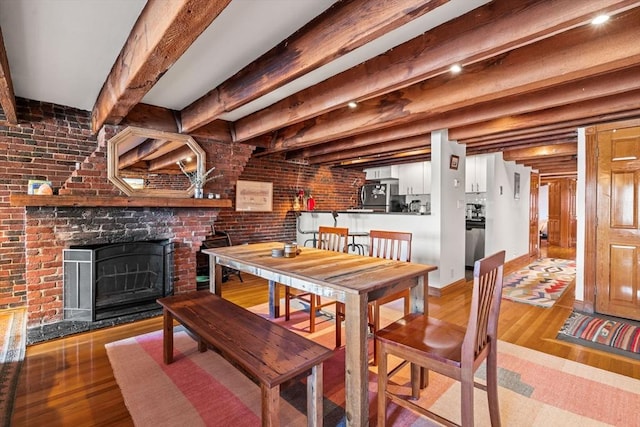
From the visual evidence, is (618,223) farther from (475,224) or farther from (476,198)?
(476,198)

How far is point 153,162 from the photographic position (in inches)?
145

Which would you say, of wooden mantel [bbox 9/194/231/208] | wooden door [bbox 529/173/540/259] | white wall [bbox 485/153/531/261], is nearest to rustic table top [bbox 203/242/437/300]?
wooden mantel [bbox 9/194/231/208]

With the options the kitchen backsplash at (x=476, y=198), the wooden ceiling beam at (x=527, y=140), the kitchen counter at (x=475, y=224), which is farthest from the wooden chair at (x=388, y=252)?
the kitchen backsplash at (x=476, y=198)

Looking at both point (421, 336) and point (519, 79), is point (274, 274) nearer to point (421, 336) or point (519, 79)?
point (421, 336)

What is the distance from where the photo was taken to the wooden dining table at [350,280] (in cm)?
159

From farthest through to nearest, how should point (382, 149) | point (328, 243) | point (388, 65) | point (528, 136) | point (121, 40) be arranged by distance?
point (382, 149) < point (528, 136) < point (328, 243) < point (388, 65) < point (121, 40)

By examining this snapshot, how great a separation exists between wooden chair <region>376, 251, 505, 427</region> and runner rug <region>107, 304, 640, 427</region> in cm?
34

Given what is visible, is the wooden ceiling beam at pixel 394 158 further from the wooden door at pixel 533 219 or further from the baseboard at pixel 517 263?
the wooden door at pixel 533 219

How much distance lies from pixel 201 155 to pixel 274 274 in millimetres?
2454

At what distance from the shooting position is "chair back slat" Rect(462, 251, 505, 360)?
4.48 ft

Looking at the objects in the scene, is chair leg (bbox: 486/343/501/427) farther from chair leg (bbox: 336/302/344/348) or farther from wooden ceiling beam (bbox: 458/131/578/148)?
wooden ceiling beam (bbox: 458/131/578/148)

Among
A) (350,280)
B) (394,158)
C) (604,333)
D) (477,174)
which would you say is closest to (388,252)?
(350,280)

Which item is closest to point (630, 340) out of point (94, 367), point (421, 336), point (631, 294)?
point (631, 294)

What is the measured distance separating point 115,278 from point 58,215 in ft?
2.71
